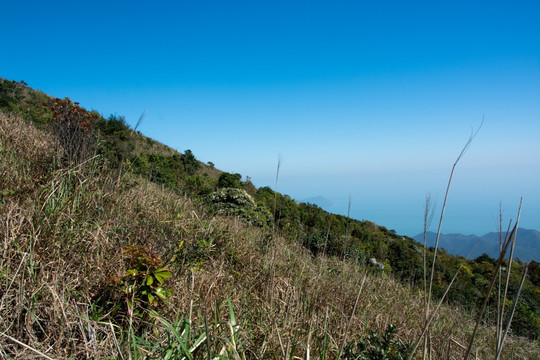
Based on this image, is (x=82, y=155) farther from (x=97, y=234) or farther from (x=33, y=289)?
(x=33, y=289)

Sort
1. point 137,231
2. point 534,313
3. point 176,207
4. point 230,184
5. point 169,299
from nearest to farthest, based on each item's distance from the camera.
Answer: point 169,299 → point 137,231 → point 176,207 → point 534,313 → point 230,184

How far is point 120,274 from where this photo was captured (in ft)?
8.87

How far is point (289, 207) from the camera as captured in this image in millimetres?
11039

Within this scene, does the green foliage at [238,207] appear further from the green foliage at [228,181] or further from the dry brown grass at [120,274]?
the green foliage at [228,181]

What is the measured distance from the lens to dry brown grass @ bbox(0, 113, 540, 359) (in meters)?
1.96

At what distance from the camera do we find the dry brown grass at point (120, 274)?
6.43ft

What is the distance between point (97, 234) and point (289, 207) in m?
8.54

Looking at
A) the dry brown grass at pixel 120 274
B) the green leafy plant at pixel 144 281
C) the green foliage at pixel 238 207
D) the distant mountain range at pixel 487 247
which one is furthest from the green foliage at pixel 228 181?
the green leafy plant at pixel 144 281

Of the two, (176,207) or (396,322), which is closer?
(396,322)

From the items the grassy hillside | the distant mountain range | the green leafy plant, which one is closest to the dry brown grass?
the grassy hillside

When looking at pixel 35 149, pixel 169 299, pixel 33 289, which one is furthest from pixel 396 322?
pixel 35 149

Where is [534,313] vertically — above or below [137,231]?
below

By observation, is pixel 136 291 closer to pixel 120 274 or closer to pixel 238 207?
pixel 120 274

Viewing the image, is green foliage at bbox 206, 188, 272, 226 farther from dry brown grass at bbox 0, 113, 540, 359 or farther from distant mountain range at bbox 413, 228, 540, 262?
distant mountain range at bbox 413, 228, 540, 262
